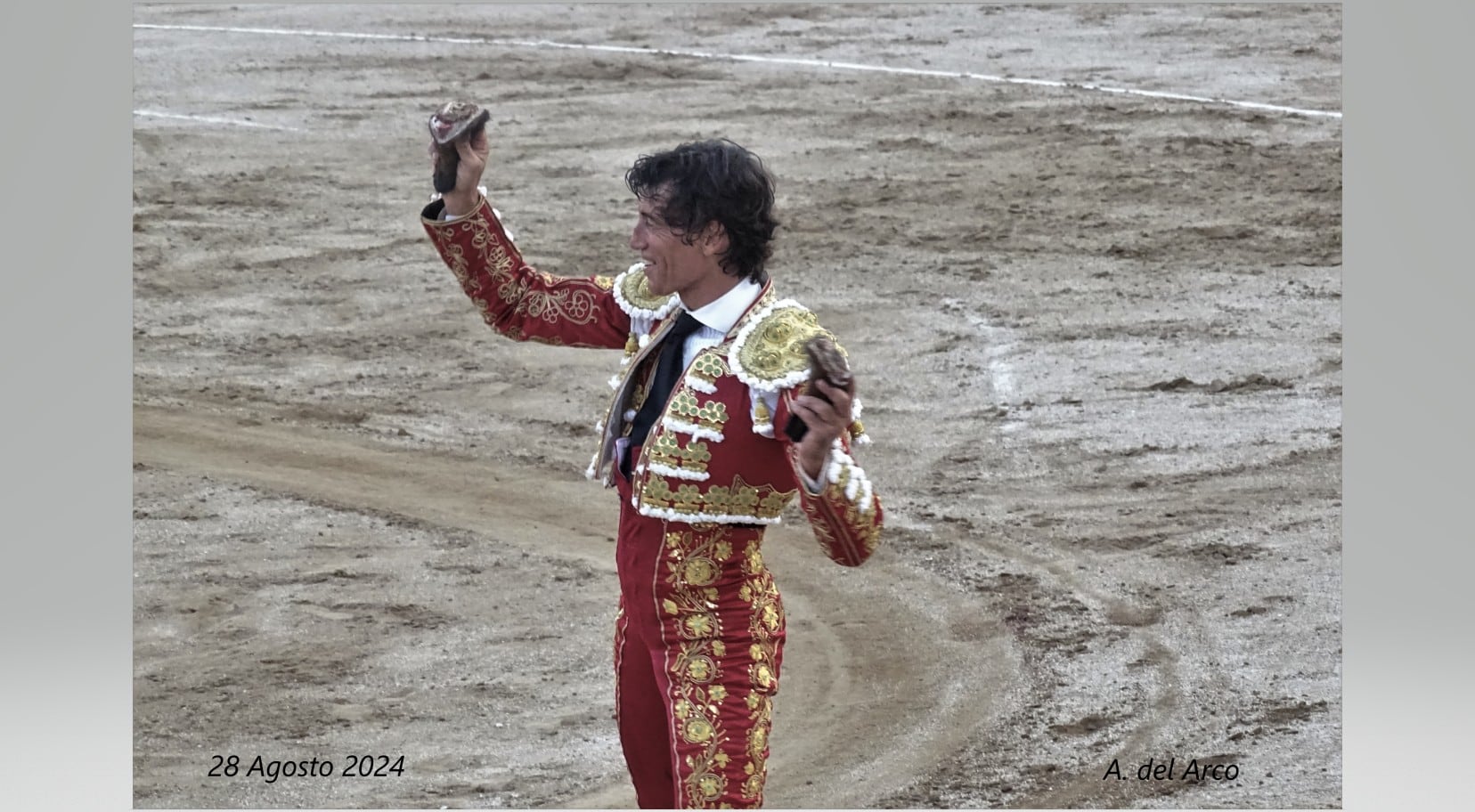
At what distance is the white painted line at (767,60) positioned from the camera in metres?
10.0

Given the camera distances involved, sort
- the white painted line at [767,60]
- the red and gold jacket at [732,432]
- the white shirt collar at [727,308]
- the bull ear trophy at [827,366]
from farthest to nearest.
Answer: the white painted line at [767,60] → the white shirt collar at [727,308] → the red and gold jacket at [732,432] → the bull ear trophy at [827,366]

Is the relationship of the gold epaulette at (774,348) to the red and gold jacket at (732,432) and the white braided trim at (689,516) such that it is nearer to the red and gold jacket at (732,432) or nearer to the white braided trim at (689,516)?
the red and gold jacket at (732,432)

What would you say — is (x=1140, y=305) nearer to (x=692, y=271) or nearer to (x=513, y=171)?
(x=513, y=171)

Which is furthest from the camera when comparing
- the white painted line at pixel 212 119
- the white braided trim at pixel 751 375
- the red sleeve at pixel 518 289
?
the white painted line at pixel 212 119

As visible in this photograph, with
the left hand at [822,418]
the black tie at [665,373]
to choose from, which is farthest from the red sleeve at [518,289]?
the left hand at [822,418]

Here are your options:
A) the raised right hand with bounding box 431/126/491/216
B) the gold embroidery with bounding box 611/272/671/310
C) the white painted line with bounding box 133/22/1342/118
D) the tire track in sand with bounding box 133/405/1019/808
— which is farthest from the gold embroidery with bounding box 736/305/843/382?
the white painted line with bounding box 133/22/1342/118

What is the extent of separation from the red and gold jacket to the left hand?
4 centimetres

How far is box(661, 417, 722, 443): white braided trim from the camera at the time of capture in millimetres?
3395

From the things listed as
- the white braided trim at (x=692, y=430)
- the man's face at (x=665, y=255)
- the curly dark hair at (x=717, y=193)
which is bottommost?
the white braided trim at (x=692, y=430)

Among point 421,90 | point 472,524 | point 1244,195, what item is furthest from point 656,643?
point 421,90

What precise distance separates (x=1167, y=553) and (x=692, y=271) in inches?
155

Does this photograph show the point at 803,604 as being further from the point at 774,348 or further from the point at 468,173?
the point at 774,348

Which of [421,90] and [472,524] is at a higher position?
[421,90]

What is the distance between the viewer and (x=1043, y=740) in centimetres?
580
